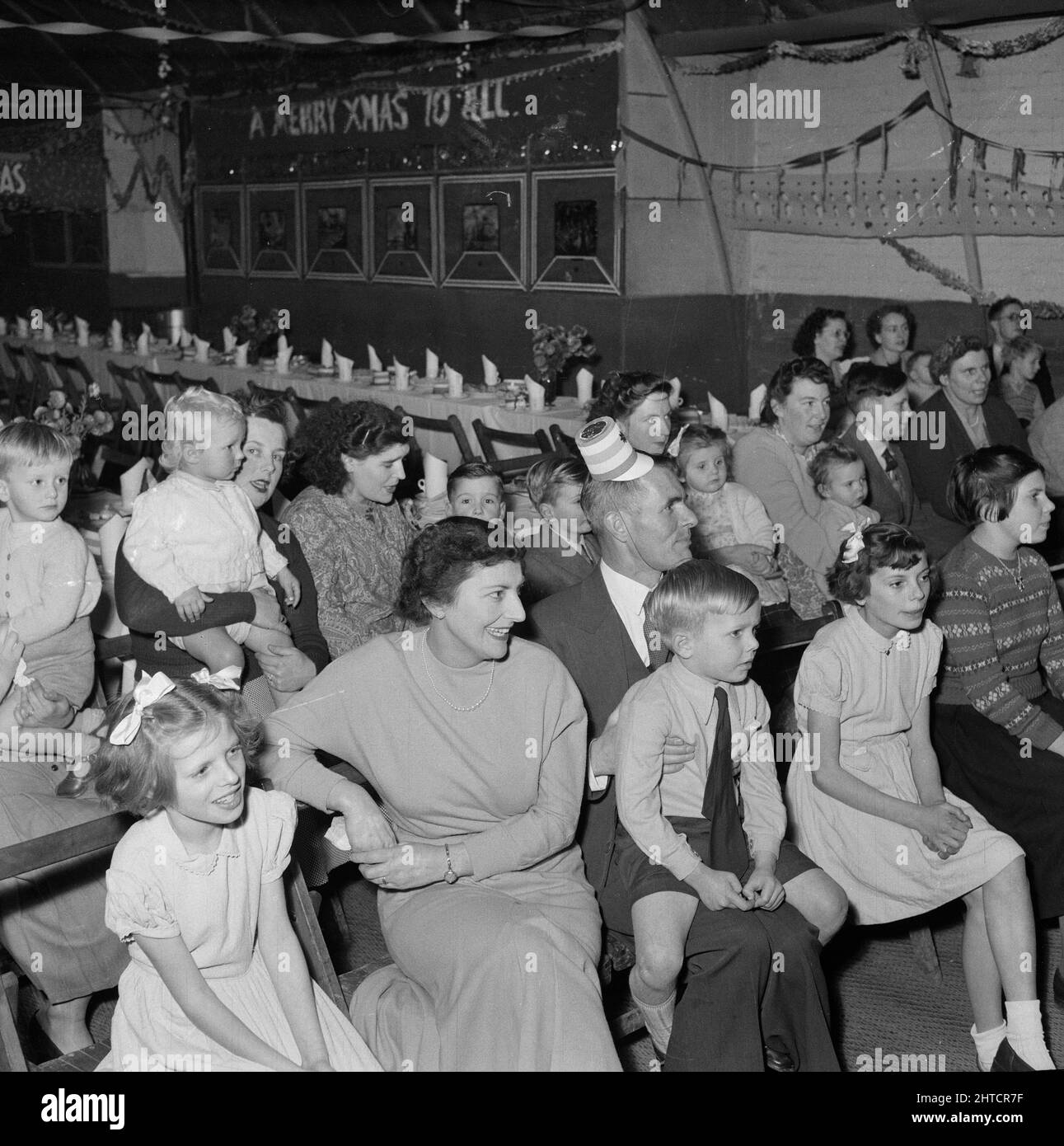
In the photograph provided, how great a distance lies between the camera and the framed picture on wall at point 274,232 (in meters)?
12.3

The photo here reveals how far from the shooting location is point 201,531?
3.38 metres

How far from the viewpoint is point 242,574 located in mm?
3484

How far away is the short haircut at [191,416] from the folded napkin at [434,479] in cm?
176

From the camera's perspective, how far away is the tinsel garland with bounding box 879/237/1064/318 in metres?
8.04

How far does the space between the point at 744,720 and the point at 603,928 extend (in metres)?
0.55

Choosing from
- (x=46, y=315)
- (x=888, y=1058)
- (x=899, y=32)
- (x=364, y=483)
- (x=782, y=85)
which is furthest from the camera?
(x=46, y=315)

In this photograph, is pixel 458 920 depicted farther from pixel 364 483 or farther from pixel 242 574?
pixel 364 483

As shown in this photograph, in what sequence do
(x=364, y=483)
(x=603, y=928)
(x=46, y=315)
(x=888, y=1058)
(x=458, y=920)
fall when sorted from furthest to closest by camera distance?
(x=46, y=315), (x=364, y=483), (x=888, y=1058), (x=603, y=928), (x=458, y=920)

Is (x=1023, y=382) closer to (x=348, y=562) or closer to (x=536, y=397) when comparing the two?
(x=536, y=397)

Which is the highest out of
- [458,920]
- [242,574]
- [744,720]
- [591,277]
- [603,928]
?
[591,277]

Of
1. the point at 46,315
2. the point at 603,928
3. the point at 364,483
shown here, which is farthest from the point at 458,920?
the point at 46,315

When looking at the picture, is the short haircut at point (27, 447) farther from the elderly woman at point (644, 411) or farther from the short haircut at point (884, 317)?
the short haircut at point (884, 317)

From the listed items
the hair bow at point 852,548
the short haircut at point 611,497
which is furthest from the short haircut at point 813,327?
the short haircut at point 611,497

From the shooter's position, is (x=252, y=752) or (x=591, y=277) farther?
(x=591, y=277)
